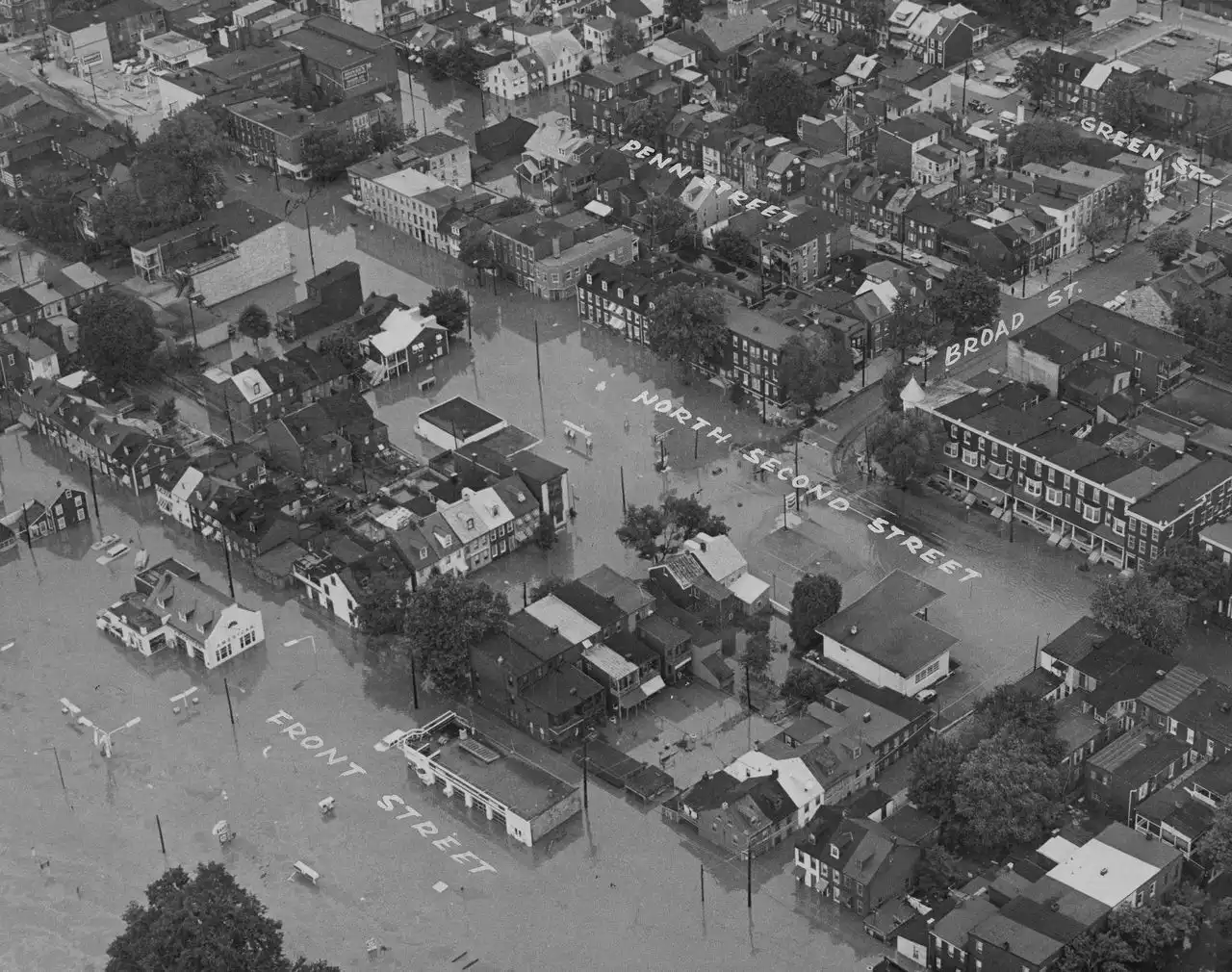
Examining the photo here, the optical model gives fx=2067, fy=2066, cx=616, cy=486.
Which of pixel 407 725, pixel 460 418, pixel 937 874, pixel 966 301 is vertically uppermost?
pixel 966 301

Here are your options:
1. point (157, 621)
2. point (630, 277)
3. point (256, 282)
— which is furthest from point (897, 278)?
point (157, 621)

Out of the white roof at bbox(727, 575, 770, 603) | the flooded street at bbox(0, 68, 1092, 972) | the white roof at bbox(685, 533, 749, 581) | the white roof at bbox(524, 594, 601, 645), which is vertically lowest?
the flooded street at bbox(0, 68, 1092, 972)

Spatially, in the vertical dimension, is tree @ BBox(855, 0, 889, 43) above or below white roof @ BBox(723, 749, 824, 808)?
above

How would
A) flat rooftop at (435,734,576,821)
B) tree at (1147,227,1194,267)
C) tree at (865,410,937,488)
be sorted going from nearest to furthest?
1. flat rooftop at (435,734,576,821)
2. tree at (865,410,937,488)
3. tree at (1147,227,1194,267)

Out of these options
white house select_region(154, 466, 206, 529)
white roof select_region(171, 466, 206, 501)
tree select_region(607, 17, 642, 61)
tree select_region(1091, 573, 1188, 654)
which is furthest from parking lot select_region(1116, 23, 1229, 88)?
white house select_region(154, 466, 206, 529)

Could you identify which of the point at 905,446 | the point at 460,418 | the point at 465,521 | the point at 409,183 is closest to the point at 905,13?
the point at 409,183

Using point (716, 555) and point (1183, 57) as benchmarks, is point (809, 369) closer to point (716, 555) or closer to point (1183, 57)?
point (716, 555)

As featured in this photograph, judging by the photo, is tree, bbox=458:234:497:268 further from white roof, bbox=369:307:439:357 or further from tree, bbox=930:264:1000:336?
tree, bbox=930:264:1000:336
